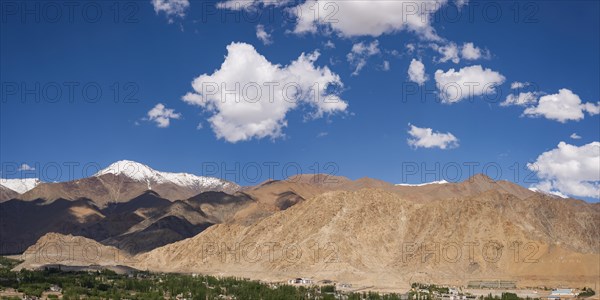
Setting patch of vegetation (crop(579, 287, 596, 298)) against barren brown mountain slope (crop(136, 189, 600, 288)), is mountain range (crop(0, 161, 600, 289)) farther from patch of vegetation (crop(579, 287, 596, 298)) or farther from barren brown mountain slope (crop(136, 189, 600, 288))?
patch of vegetation (crop(579, 287, 596, 298))

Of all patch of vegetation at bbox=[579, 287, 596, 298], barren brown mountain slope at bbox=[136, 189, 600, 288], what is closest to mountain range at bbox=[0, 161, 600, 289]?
barren brown mountain slope at bbox=[136, 189, 600, 288]

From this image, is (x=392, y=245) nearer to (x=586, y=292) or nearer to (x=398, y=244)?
(x=398, y=244)

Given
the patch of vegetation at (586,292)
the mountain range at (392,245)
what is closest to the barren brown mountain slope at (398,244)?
the mountain range at (392,245)

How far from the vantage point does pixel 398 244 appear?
486ft

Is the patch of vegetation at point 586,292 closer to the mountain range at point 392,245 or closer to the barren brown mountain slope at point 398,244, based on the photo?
the barren brown mountain slope at point 398,244

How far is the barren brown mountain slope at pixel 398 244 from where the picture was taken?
12850 centimetres

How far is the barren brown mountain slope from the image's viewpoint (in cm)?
12850

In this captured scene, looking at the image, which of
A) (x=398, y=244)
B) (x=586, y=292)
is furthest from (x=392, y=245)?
(x=586, y=292)

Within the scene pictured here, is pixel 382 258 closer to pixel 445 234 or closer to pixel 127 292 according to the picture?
→ pixel 445 234

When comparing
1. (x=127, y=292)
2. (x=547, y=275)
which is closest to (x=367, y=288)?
(x=547, y=275)

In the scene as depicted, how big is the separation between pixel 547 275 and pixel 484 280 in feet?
39.5

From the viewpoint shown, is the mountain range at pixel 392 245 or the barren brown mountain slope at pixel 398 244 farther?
the barren brown mountain slope at pixel 398 244

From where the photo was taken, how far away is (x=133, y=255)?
194 metres

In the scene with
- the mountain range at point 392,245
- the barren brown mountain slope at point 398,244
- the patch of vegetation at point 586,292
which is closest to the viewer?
the patch of vegetation at point 586,292
